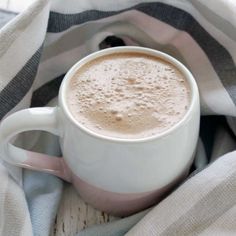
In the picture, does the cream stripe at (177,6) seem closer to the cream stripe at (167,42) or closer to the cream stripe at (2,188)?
the cream stripe at (167,42)

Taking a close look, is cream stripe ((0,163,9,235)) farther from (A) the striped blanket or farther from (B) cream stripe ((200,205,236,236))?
(B) cream stripe ((200,205,236,236))

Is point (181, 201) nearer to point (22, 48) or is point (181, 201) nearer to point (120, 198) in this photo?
point (120, 198)

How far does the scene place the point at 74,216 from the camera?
16.1 inches

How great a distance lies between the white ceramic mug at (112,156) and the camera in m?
0.35

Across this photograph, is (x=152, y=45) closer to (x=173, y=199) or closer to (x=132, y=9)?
(x=132, y=9)

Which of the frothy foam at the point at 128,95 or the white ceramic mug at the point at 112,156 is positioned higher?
the frothy foam at the point at 128,95

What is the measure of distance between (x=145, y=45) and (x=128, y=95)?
103 mm

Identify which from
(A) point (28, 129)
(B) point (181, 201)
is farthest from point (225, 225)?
(A) point (28, 129)

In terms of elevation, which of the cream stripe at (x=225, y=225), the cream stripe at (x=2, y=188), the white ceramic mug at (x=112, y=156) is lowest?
the cream stripe at (x=2, y=188)

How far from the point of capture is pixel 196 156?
0.43m

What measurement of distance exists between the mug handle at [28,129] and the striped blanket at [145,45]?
2cm

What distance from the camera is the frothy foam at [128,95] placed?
0.36 metres

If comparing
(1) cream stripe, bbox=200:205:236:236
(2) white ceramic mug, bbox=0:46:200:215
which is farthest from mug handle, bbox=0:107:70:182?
(1) cream stripe, bbox=200:205:236:236

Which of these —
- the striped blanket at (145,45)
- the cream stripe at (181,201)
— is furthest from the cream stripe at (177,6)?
the cream stripe at (181,201)
